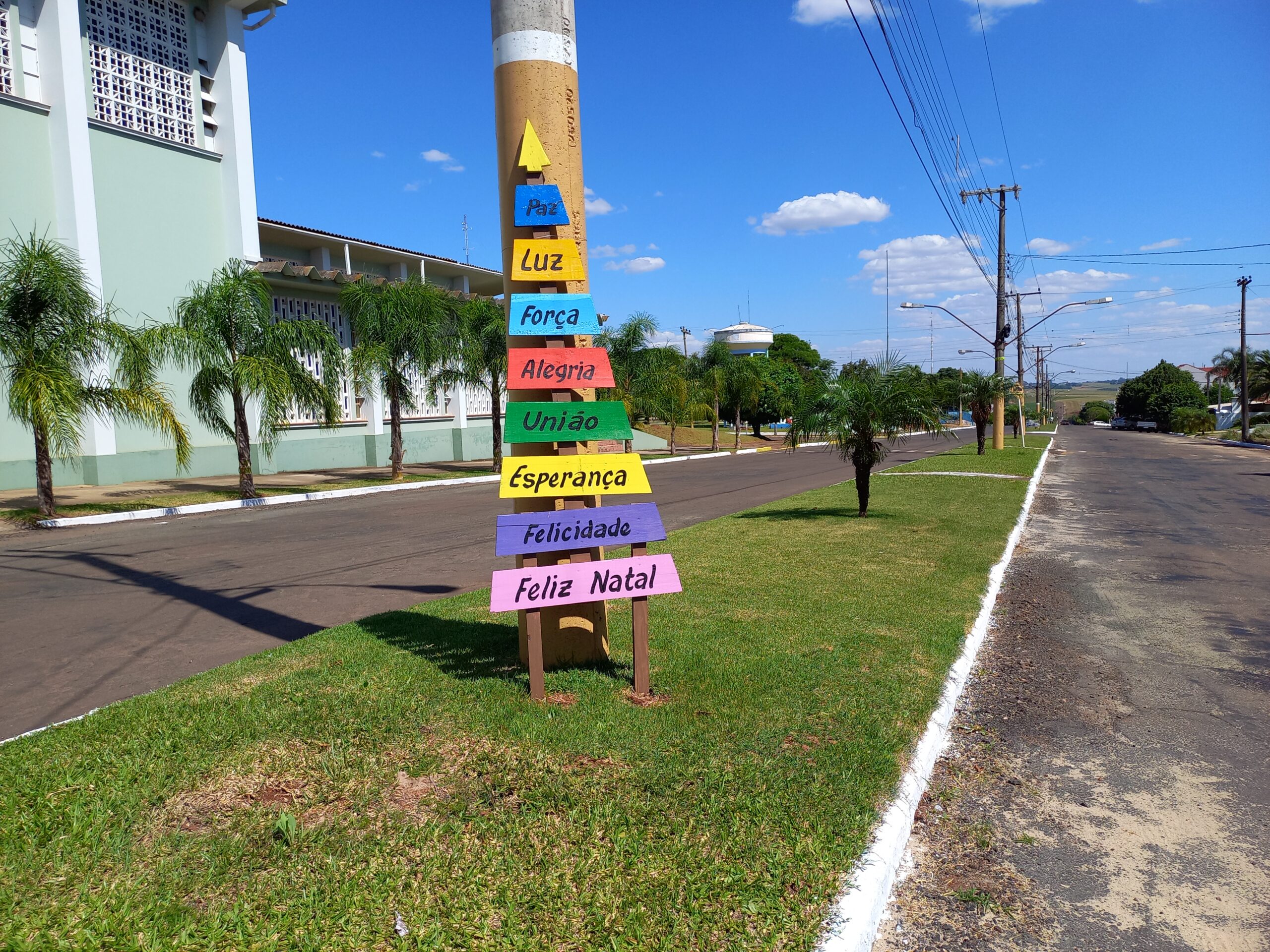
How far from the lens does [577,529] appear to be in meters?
5.09

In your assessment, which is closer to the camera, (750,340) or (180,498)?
(180,498)

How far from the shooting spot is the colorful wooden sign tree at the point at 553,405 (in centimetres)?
502

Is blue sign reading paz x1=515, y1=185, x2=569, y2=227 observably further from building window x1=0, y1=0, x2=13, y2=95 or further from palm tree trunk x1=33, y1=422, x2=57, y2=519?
building window x1=0, y1=0, x2=13, y2=95

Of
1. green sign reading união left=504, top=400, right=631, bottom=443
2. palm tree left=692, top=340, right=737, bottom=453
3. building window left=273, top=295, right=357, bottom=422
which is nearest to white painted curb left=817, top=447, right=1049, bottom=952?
green sign reading união left=504, top=400, right=631, bottom=443

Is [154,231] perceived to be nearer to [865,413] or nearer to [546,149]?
[865,413]

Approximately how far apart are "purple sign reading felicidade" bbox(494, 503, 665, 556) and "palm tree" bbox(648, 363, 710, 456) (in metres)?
35.1

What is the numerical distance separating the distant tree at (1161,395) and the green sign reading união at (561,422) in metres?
77.1

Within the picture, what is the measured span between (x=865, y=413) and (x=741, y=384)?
3536 centimetres

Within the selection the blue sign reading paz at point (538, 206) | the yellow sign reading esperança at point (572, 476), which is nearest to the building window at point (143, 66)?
the blue sign reading paz at point (538, 206)

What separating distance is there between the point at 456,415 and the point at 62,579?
26.5 m

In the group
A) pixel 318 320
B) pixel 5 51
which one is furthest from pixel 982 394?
pixel 5 51

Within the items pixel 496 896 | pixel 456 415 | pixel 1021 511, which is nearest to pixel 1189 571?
pixel 1021 511

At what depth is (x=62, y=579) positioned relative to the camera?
32.3 ft

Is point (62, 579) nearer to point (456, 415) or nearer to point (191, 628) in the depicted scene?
point (191, 628)
